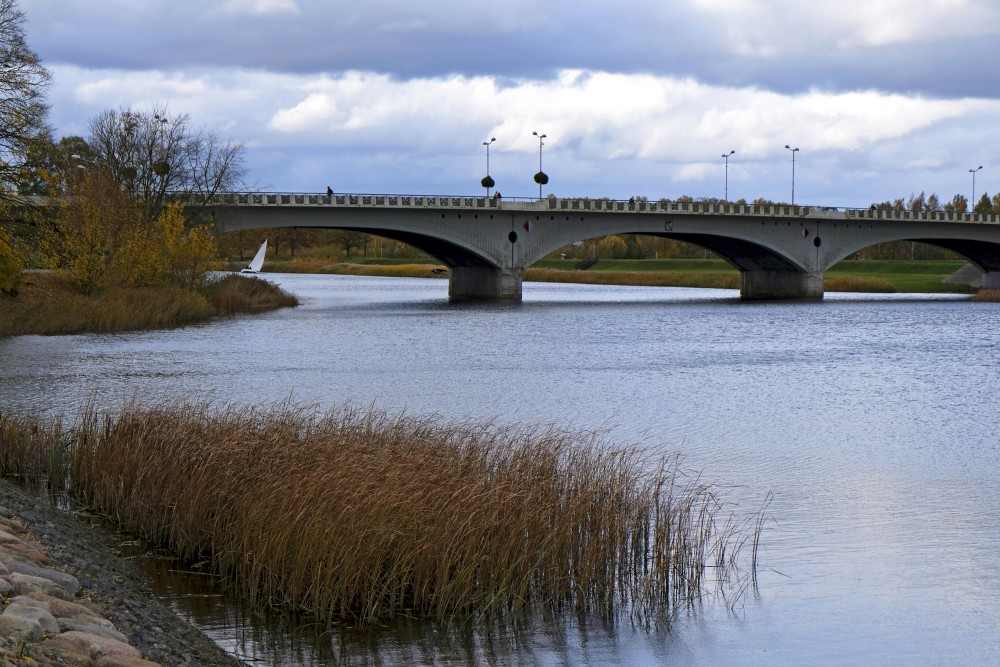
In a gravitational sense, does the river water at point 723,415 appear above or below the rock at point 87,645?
below

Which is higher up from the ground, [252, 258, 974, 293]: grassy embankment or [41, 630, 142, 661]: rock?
[252, 258, 974, 293]: grassy embankment

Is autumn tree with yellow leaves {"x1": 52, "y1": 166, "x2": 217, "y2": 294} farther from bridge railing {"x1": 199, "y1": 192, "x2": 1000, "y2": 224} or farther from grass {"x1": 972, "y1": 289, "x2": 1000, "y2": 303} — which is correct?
grass {"x1": 972, "y1": 289, "x2": 1000, "y2": 303}

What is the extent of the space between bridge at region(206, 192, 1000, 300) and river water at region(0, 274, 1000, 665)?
10310mm

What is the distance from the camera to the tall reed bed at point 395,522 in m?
12.4

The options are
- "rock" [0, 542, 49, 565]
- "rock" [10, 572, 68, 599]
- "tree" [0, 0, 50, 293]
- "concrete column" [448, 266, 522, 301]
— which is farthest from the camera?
"concrete column" [448, 266, 522, 301]

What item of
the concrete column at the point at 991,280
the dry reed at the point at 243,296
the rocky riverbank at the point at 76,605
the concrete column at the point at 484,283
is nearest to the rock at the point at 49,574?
the rocky riverbank at the point at 76,605

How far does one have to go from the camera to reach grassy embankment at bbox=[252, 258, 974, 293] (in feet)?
378

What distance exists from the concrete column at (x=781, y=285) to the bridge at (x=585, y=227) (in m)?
0.09

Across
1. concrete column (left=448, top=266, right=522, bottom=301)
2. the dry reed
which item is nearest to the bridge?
concrete column (left=448, top=266, right=522, bottom=301)

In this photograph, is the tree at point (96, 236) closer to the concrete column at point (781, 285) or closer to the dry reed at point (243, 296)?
the dry reed at point (243, 296)

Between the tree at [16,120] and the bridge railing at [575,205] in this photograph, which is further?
the bridge railing at [575,205]

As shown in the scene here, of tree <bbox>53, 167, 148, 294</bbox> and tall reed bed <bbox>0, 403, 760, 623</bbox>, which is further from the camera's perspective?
tree <bbox>53, 167, 148, 294</bbox>

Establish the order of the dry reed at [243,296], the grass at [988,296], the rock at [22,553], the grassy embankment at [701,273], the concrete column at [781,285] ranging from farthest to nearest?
the grassy embankment at [701,273]
the concrete column at [781,285]
the grass at [988,296]
the dry reed at [243,296]
the rock at [22,553]

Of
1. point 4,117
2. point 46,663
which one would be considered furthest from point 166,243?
point 46,663
